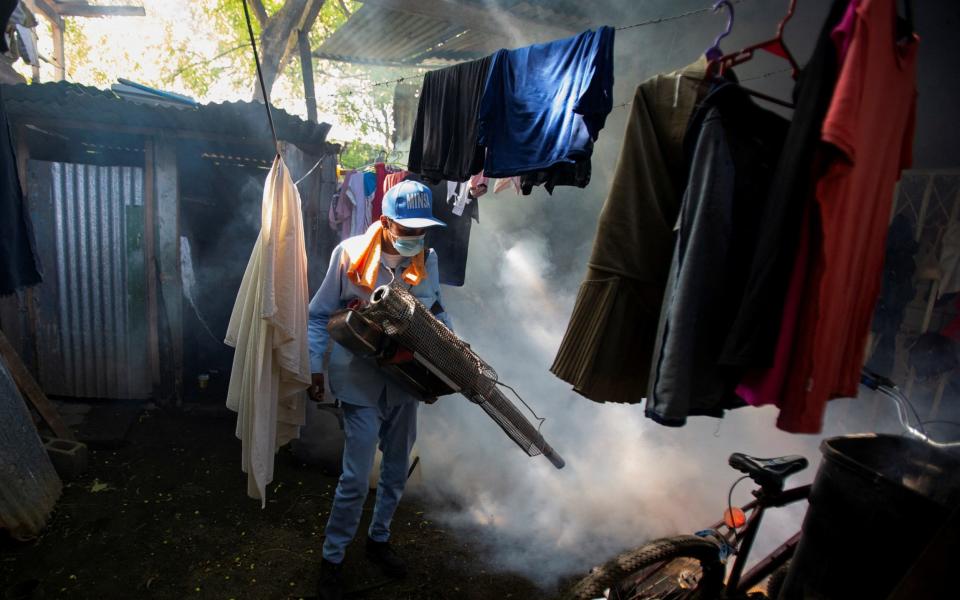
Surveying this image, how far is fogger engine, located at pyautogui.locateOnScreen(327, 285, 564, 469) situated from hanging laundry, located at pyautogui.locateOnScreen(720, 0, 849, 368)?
1.95m

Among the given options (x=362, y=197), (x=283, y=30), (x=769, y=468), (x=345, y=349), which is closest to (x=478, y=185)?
(x=362, y=197)

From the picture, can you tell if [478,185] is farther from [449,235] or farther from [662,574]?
[662,574]

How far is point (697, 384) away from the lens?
70.2 inches

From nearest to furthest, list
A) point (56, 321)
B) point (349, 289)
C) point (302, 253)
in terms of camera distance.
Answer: point (349, 289)
point (302, 253)
point (56, 321)

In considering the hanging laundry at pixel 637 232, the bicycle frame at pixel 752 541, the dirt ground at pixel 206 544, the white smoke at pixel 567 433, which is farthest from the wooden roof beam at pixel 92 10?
the bicycle frame at pixel 752 541

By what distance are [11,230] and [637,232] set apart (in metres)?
3.93

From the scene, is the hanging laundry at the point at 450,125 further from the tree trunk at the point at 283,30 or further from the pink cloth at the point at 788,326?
the tree trunk at the point at 283,30

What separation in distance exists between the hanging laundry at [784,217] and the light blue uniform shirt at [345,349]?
2459 millimetres

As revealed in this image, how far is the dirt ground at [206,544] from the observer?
12.4ft

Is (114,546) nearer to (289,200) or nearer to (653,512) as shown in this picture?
(289,200)

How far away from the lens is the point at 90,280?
670cm

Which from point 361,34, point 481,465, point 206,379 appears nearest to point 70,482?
point 206,379

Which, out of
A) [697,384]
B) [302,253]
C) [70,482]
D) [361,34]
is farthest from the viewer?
[361,34]

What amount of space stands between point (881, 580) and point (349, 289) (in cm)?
339
